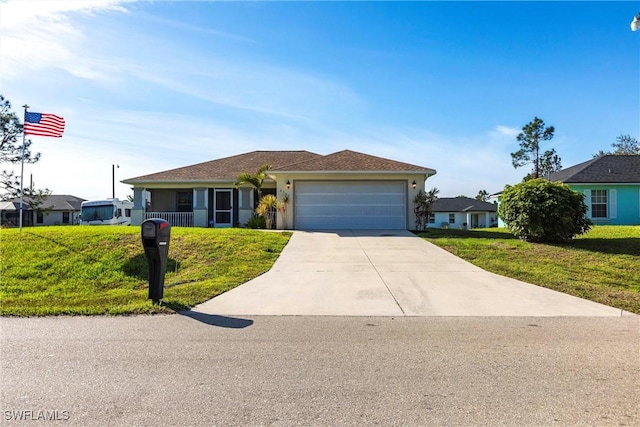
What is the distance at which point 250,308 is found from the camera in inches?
263

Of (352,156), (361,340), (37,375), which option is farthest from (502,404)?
(352,156)

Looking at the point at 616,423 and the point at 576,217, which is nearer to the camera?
the point at 616,423

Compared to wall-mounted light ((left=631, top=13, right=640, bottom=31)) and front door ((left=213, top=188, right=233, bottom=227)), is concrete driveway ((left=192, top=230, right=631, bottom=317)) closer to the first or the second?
wall-mounted light ((left=631, top=13, right=640, bottom=31))

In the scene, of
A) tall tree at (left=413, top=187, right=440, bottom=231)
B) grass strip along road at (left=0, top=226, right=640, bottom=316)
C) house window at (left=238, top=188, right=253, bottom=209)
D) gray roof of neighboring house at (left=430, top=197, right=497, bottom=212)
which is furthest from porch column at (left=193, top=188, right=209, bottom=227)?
gray roof of neighboring house at (left=430, top=197, right=497, bottom=212)

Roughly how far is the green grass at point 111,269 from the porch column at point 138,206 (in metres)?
7.60

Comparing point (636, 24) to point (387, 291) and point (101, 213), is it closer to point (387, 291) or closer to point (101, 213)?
point (387, 291)

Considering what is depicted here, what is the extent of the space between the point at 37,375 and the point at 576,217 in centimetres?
1358

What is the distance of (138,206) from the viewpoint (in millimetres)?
21500

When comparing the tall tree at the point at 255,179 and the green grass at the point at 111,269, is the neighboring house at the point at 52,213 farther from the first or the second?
the green grass at the point at 111,269

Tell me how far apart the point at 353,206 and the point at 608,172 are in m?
16.5

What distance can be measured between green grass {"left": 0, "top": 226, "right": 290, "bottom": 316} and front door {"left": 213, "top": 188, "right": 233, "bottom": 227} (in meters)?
7.62

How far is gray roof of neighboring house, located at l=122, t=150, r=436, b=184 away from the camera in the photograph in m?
18.2

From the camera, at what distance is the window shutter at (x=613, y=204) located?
23.2 meters

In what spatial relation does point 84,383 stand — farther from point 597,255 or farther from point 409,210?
point 409,210
